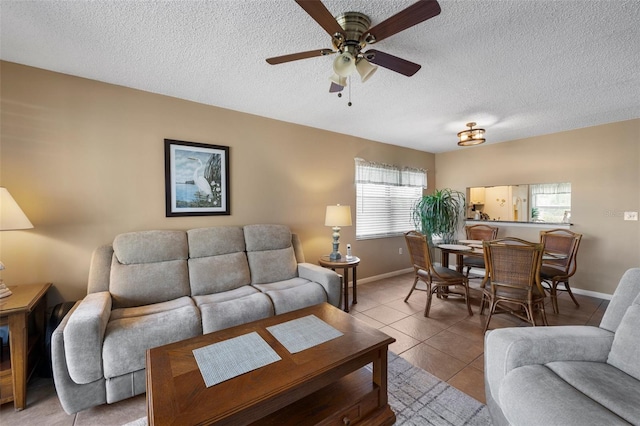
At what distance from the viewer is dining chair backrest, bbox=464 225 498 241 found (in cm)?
423

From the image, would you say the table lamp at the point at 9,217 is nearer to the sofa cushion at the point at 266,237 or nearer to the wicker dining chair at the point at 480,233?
the sofa cushion at the point at 266,237

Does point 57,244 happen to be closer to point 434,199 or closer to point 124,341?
point 124,341

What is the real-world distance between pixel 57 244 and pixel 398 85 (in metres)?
3.39

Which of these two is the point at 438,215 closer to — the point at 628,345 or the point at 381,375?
the point at 628,345

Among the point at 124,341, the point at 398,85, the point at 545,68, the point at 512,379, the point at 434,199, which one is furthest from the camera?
the point at 434,199

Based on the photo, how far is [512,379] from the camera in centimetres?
128

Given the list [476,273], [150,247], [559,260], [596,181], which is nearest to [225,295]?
[150,247]

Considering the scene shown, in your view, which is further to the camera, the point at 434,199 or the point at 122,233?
the point at 434,199

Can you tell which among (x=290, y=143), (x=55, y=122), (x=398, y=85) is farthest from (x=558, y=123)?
(x=55, y=122)

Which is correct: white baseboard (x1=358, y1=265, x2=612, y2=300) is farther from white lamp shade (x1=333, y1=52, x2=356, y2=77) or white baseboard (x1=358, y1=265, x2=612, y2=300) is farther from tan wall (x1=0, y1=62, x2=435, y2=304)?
white lamp shade (x1=333, y1=52, x2=356, y2=77)

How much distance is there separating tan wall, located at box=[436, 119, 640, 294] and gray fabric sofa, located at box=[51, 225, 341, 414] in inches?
149

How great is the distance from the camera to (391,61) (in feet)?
5.43

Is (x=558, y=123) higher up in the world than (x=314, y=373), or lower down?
higher up

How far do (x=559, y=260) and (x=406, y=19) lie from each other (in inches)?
141
